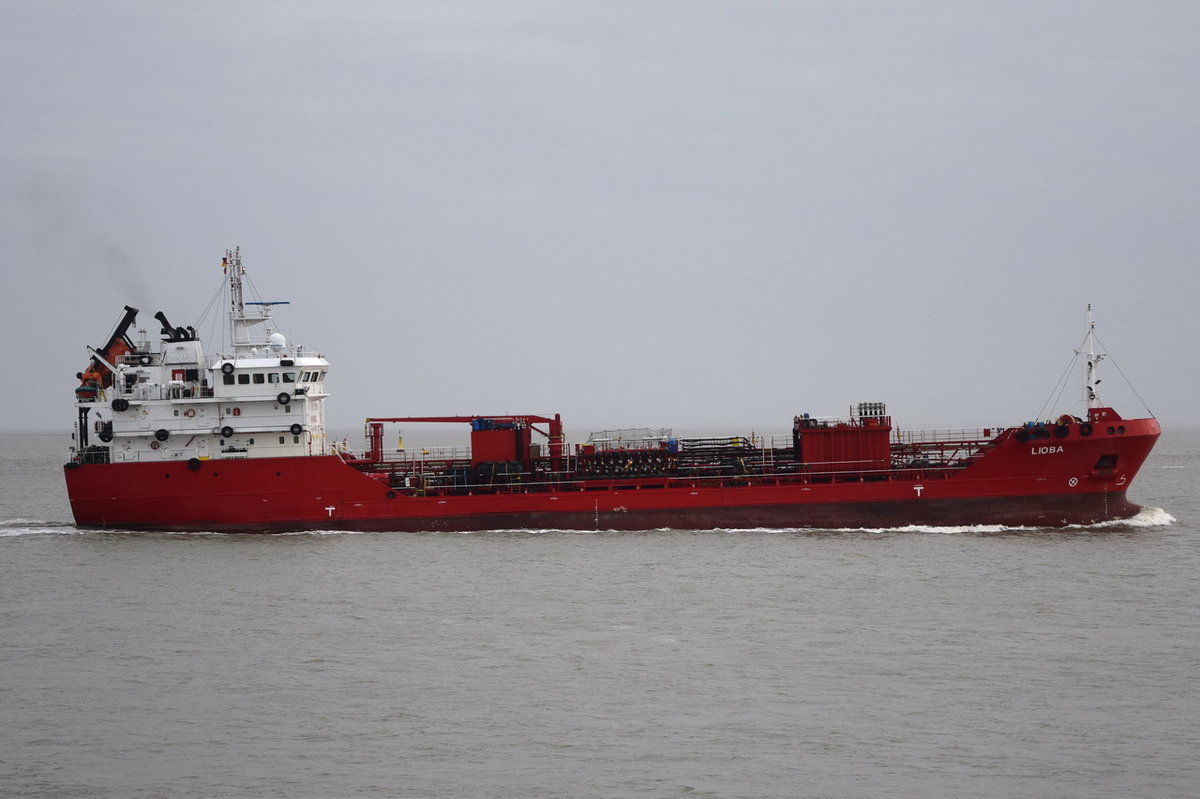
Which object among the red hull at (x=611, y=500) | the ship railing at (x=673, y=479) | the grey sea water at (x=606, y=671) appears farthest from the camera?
the ship railing at (x=673, y=479)

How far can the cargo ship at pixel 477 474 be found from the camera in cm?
3712

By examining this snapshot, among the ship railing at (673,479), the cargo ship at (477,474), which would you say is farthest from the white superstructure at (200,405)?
the ship railing at (673,479)

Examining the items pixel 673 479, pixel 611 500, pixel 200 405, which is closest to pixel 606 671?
pixel 611 500

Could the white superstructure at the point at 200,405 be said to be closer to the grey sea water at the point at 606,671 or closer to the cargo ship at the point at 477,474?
the cargo ship at the point at 477,474

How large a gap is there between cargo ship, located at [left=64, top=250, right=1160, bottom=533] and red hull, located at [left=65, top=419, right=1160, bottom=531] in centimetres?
4

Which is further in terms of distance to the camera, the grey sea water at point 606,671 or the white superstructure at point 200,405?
the white superstructure at point 200,405

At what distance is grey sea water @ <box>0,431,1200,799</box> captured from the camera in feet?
54.6

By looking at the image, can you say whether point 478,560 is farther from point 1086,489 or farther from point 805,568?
point 1086,489

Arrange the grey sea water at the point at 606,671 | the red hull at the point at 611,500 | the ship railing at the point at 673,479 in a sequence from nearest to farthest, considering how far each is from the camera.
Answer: the grey sea water at the point at 606,671 < the red hull at the point at 611,500 < the ship railing at the point at 673,479

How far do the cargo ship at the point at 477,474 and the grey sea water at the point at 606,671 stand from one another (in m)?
3.12

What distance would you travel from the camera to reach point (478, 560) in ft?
108

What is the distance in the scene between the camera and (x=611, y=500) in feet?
125

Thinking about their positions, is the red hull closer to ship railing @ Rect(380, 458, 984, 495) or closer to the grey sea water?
ship railing @ Rect(380, 458, 984, 495)

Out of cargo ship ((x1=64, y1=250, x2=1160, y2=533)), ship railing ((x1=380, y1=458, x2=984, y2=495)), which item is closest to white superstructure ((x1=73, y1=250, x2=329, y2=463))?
cargo ship ((x1=64, y1=250, x2=1160, y2=533))
